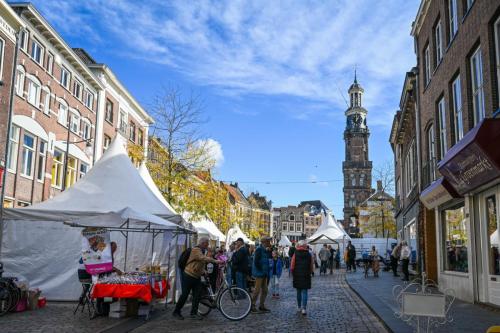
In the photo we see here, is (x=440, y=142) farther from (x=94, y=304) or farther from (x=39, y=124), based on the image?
(x=39, y=124)

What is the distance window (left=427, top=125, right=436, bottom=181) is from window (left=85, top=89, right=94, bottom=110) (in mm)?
23530

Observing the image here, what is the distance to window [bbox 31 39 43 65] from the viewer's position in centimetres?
2802

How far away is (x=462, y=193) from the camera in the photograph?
46.3ft

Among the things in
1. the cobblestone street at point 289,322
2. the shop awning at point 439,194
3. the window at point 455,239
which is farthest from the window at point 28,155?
the window at point 455,239

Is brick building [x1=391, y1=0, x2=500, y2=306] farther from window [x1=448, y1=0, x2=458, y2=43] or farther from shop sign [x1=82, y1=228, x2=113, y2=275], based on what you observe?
shop sign [x1=82, y1=228, x2=113, y2=275]

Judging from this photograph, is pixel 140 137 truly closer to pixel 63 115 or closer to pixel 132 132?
pixel 132 132

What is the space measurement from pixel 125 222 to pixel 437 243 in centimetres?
1091

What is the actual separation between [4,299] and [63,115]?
22306 mm

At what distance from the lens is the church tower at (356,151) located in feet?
387

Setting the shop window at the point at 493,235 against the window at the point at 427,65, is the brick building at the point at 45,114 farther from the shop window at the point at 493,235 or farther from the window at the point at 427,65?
the shop window at the point at 493,235

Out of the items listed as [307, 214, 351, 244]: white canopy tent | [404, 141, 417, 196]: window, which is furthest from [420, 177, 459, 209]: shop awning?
[307, 214, 351, 244]: white canopy tent

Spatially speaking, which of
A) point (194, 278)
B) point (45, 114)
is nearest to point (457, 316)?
point (194, 278)

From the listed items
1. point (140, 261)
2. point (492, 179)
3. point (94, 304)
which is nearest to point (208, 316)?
point (94, 304)

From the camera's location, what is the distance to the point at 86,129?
35.7 meters
